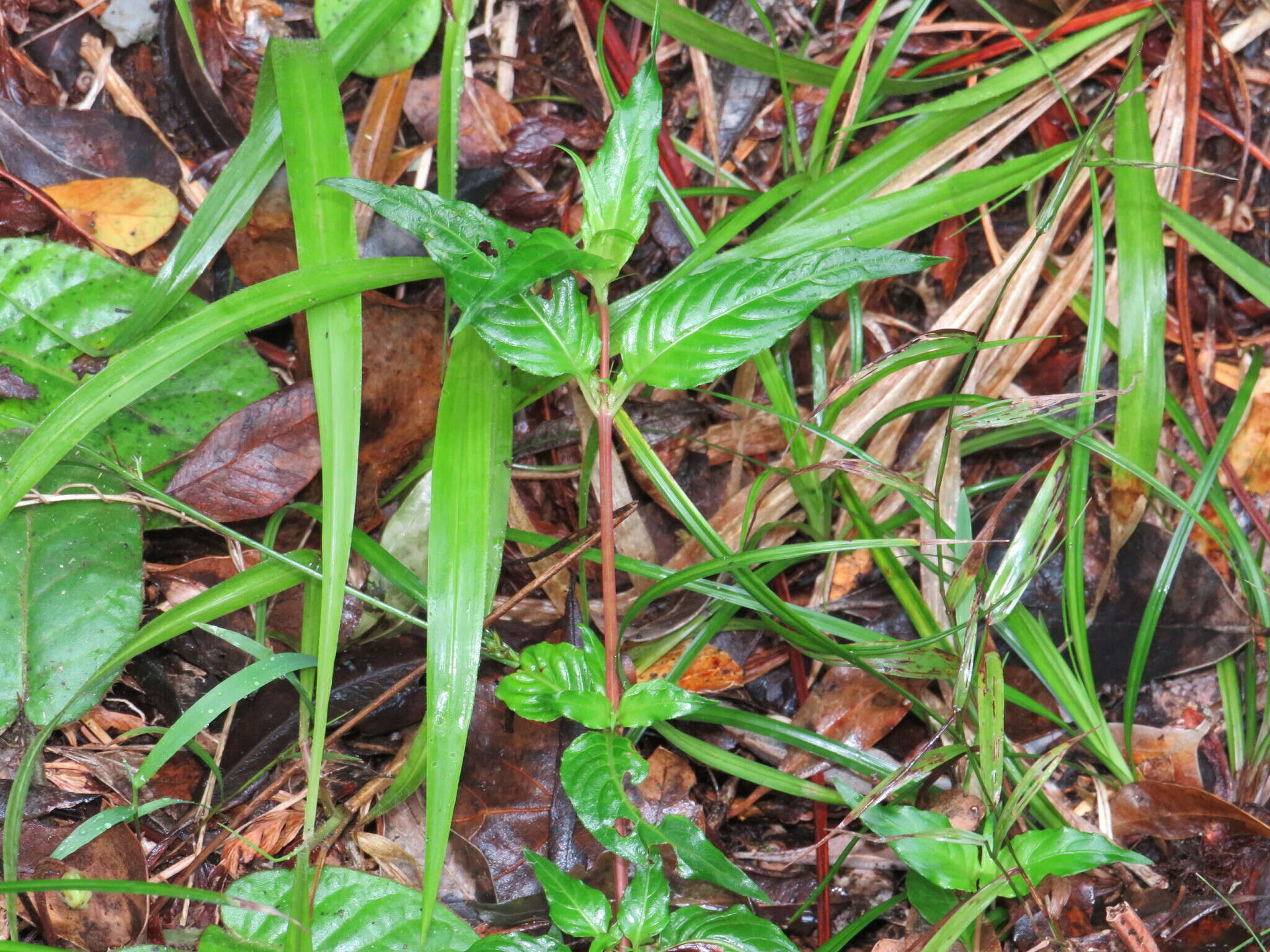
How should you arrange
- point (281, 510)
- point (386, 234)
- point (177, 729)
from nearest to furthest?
point (177, 729) → point (281, 510) → point (386, 234)

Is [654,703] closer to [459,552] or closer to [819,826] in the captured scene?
[459,552]

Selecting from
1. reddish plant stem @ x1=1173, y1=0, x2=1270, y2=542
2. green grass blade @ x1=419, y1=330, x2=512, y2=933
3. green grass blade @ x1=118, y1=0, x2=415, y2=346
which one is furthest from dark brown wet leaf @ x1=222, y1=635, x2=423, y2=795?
reddish plant stem @ x1=1173, y1=0, x2=1270, y2=542

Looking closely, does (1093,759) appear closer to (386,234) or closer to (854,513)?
(854,513)

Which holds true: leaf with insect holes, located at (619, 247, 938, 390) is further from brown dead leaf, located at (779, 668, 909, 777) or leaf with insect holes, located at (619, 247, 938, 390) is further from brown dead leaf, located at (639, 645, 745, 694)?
brown dead leaf, located at (779, 668, 909, 777)

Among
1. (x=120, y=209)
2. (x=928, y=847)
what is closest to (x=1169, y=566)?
(x=928, y=847)

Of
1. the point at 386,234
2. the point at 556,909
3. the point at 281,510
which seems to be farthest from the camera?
the point at 386,234

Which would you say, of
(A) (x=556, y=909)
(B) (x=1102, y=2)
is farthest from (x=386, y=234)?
(B) (x=1102, y=2)

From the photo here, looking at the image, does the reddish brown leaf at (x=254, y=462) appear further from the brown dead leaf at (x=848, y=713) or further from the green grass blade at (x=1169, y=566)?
the green grass blade at (x=1169, y=566)
